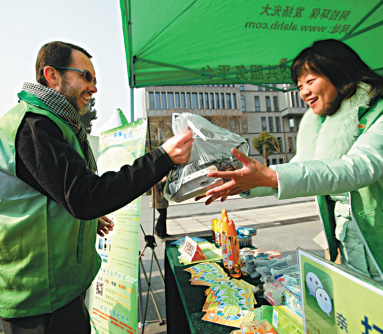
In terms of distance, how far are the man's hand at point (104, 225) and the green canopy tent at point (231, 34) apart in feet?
5.71

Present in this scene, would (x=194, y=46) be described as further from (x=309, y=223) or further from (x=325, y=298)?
(x=309, y=223)

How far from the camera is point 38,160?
3.09 ft

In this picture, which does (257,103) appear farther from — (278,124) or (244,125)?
(244,125)

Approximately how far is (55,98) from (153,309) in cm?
268

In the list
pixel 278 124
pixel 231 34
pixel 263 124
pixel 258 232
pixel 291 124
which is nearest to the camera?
pixel 231 34

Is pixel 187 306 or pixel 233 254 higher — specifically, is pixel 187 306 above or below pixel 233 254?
below

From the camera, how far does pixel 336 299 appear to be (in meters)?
0.59

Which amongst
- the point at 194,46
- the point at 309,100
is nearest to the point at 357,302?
the point at 309,100

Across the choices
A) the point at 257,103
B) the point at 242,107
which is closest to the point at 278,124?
the point at 257,103

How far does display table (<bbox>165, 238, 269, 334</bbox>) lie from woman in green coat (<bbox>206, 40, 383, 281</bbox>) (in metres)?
0.57

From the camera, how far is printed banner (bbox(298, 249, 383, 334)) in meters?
0.49

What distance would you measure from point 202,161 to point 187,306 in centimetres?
75

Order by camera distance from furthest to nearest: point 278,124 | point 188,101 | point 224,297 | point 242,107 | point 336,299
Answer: point 278,124
point 242,107
point 188,101
point 224,297
point 336,299

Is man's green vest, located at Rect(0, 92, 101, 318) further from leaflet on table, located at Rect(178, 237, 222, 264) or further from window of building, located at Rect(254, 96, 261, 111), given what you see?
window of building, located at Rect(254, 96, 261, 111)
